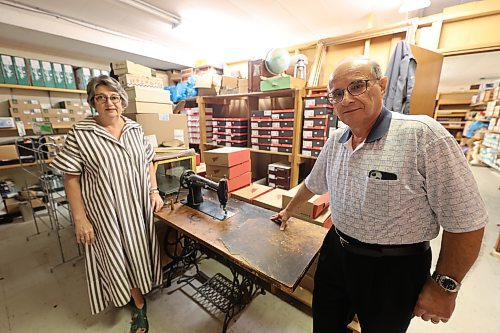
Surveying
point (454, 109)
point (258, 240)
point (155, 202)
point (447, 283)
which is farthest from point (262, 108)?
point (454, 109)

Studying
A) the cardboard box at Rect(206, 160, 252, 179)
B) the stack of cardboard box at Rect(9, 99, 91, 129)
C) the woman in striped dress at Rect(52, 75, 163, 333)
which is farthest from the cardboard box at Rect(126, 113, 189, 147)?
the stack of cardboard box at Rect(9, 99, 91, 129)

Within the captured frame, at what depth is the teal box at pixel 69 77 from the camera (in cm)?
340

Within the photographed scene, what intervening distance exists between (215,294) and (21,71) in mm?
4072

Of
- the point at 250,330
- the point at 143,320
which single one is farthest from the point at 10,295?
the point at 250,330

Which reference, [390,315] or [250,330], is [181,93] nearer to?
[250,330]

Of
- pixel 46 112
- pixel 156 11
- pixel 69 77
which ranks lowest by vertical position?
pixel 46 112

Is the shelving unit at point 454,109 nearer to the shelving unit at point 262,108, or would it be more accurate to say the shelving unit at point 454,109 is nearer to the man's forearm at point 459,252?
the shelving unit at point 262,108

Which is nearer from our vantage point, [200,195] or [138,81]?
[200,195]

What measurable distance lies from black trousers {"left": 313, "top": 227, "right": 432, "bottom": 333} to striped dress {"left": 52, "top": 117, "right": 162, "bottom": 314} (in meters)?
1.16

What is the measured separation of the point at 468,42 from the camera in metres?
2.01

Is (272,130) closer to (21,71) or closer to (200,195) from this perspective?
(200,195)

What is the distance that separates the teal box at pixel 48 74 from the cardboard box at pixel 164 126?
96.9 inches

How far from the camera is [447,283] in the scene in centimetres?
76

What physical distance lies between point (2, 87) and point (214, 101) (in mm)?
3045
